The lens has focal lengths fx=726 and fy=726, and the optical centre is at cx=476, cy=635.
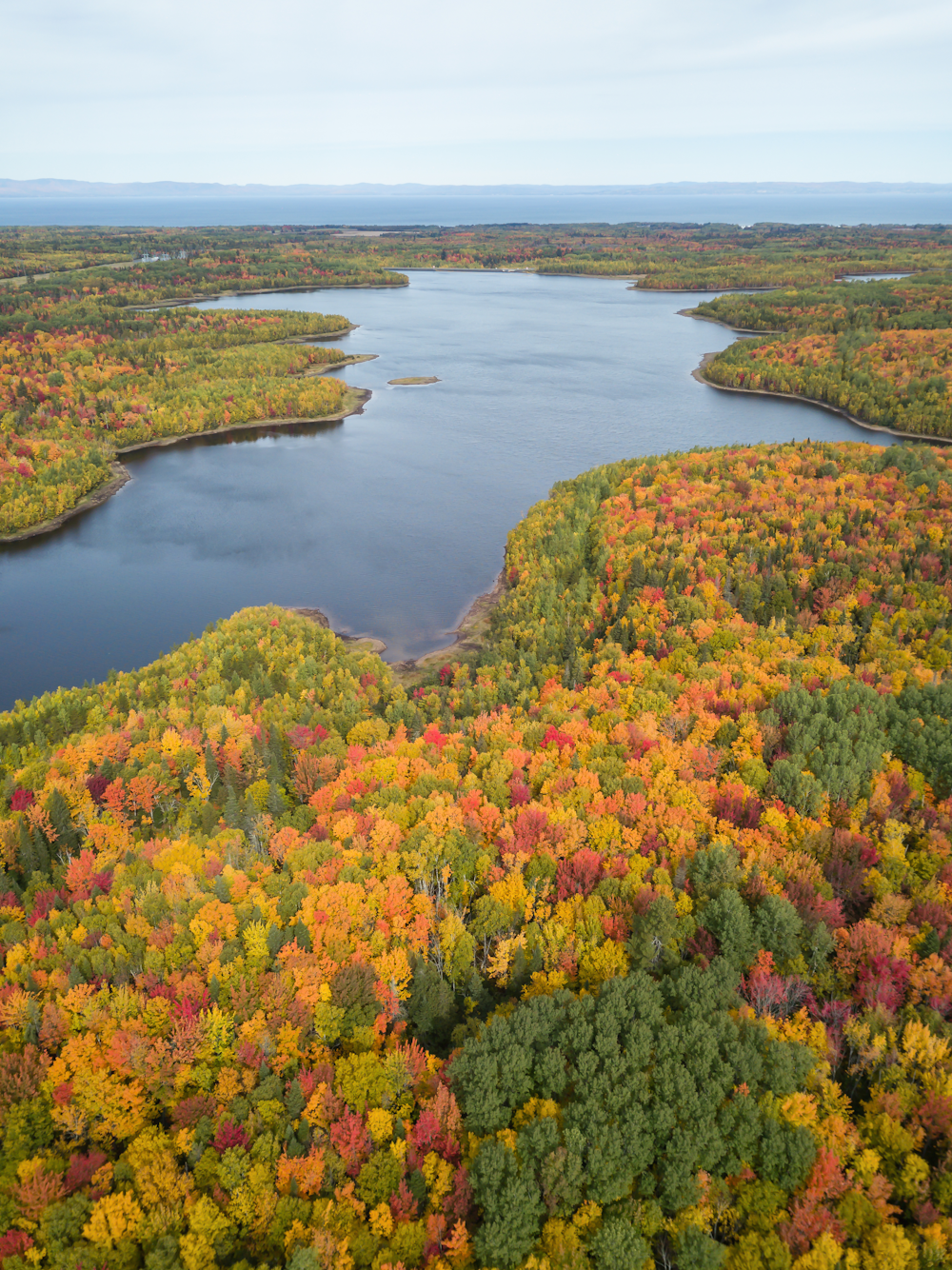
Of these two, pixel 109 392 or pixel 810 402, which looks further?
pixel 810 402

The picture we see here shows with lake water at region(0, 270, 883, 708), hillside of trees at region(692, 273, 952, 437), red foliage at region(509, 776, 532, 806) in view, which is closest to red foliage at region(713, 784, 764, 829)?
red foliage at region(509, 776, 532, 806)

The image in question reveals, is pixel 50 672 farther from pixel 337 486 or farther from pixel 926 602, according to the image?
pixel 926 602

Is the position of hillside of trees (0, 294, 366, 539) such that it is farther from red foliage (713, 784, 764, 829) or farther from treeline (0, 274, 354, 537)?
red foliage (713, 784, 764, 829)

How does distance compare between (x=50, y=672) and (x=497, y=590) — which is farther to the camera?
(x=497, y=590)

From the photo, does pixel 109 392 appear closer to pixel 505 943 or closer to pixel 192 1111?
pixel 505 943

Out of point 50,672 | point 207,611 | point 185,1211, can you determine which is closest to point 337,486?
point 207,611

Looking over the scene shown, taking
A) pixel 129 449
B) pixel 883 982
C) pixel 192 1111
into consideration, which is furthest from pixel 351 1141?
pixel 129 449

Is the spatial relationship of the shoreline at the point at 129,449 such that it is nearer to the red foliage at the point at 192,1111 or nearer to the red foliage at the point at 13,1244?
the red foliage at the point at 192,1111

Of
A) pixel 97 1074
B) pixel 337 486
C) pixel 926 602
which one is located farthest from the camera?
pixel 337 486
